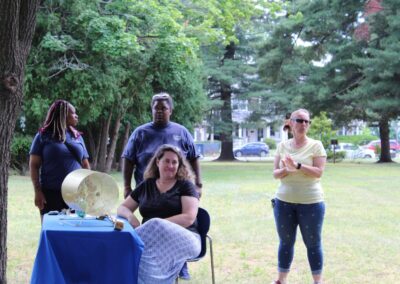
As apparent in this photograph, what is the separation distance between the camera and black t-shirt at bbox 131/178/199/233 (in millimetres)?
4434

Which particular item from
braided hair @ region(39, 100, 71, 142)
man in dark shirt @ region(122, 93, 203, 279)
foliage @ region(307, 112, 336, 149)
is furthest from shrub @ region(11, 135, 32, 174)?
foliage @ region(307, 112, 336, 149)

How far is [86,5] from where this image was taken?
56.2 feet

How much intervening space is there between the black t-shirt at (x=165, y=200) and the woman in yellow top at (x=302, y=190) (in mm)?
810

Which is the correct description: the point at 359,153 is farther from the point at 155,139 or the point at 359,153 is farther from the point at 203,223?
the point at 203,223

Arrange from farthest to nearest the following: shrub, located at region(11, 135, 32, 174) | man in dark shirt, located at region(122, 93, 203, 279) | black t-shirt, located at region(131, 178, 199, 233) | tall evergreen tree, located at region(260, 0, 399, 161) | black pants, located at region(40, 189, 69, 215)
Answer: tall evergreen tree, located at region(260, 0, 399, 161) < shrub, located at region(11, 135, 32, 174) < man in dark shirt, located at region(122, 93, 203, 279) < black pants, located at region(40, 189, 69, 215) < black t-shirt, located at region(131, 178, 199, 233)

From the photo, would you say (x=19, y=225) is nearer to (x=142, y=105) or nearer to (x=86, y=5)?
(x=86, y=5)

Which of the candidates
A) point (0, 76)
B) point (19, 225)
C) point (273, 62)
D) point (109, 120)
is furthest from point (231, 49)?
point (0, 76)

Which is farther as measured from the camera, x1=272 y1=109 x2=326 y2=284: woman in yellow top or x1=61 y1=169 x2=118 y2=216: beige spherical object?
x1=272 y1=109 x2=326 y2=284: woman in yellow top

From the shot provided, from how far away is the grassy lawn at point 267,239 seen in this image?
5.66 m

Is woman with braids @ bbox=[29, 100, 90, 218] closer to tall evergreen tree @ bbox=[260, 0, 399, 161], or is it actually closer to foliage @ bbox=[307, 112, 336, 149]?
tall evergreen tree @ bbox=[260, 0, 399, 161]

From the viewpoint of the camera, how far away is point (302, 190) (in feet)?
15.4

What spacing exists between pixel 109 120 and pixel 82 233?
18.6 meters

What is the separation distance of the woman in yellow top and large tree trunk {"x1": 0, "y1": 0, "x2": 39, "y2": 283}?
2205mm

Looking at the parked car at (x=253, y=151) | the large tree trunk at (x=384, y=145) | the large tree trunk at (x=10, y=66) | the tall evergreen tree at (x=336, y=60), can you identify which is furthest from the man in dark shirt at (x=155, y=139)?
the parked car at (x=253, y=151)
